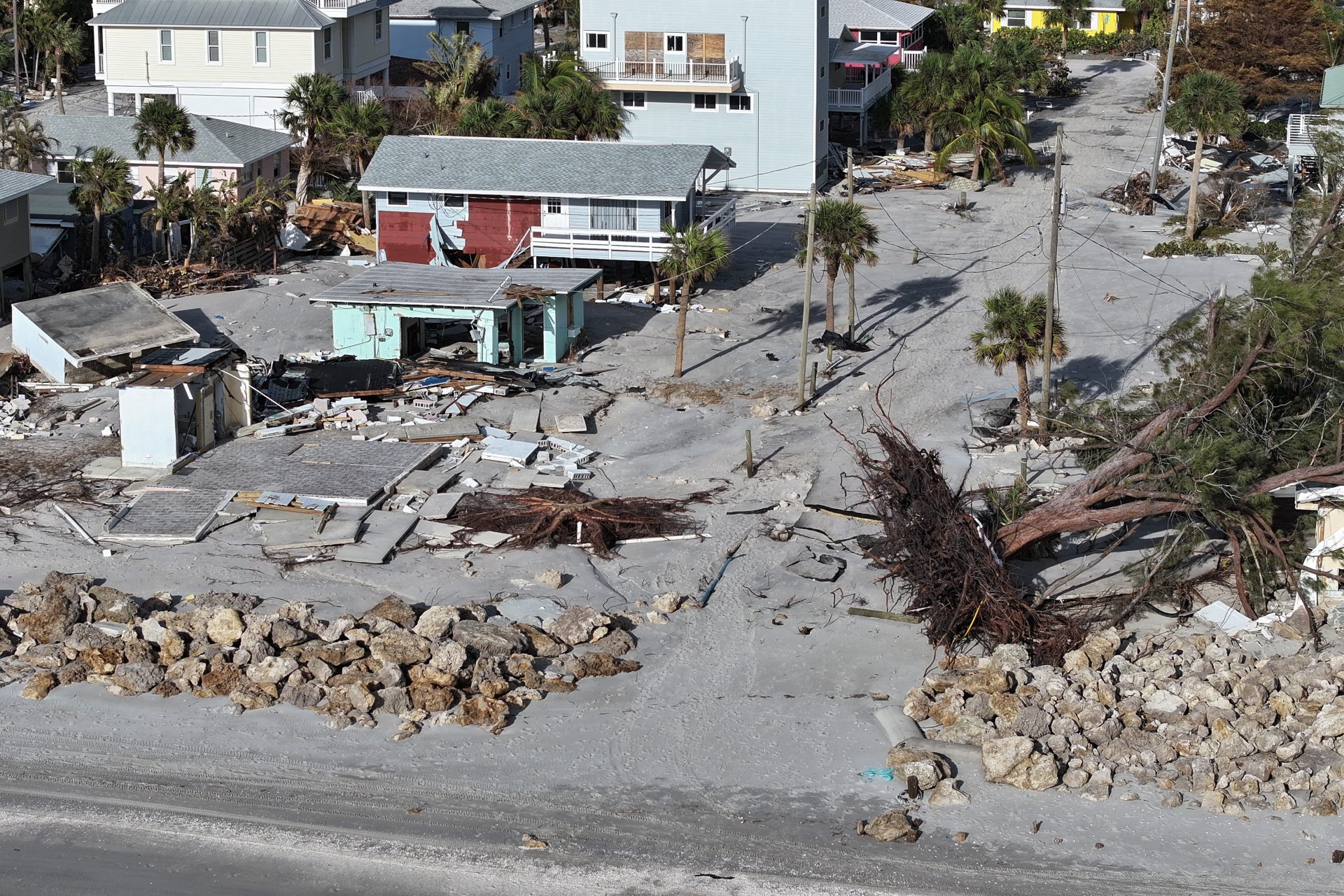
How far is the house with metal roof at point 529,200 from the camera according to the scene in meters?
40.4

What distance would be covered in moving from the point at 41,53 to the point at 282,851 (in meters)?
60.0

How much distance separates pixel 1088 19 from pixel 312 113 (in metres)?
46.2

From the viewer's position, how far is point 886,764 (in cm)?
1888

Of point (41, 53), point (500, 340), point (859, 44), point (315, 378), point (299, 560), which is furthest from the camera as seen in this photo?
point (41, 53)

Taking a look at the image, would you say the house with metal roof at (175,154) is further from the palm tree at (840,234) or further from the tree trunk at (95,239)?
the palm tree at (840,234)

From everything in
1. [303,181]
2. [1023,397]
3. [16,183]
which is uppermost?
[16,183]

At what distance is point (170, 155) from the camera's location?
152ft

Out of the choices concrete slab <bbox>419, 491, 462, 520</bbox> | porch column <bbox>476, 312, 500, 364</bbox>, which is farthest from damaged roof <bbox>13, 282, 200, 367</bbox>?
concrete slab <bbox>419, 491, 462, 520</bbox>

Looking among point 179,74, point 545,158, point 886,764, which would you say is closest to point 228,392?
point 545,158

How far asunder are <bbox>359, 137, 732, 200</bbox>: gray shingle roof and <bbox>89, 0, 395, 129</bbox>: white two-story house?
38.0ft

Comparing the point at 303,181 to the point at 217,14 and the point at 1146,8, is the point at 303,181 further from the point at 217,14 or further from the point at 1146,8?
the point at 1146,8

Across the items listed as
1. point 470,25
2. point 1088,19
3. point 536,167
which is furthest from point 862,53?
point 1088,19

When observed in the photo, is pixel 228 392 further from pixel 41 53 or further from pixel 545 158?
pixel 41 53

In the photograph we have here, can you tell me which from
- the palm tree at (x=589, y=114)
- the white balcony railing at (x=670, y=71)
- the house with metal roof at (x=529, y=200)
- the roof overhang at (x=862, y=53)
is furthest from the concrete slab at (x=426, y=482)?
the roof overhang at (x=862, y=53)
